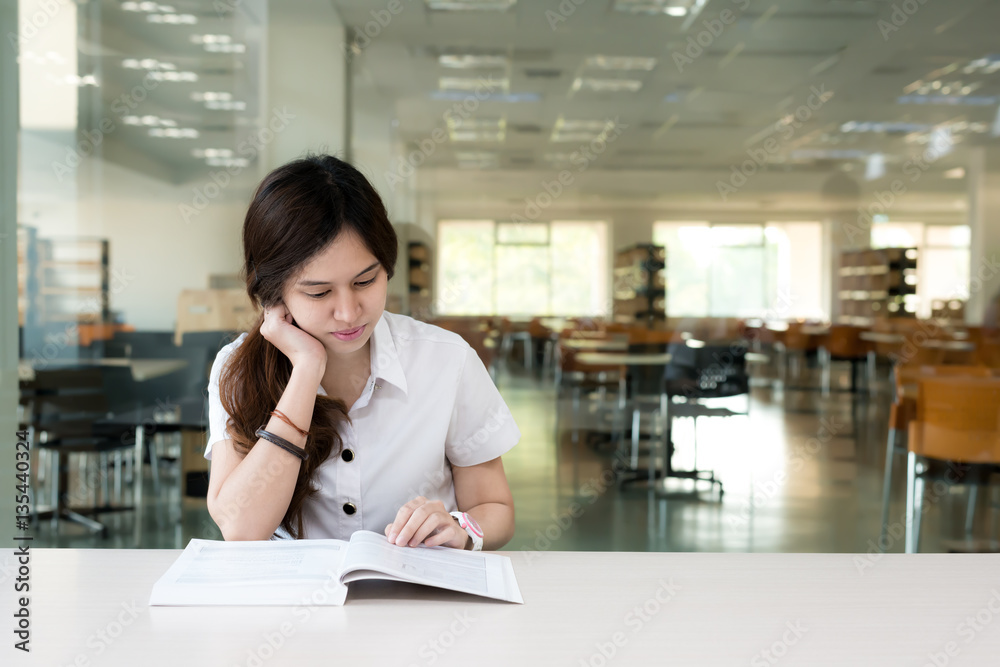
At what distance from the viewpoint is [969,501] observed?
4152 millimetres

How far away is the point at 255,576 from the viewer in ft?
3.41

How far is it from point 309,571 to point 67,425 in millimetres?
3529

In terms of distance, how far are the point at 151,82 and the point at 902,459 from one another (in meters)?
4.15

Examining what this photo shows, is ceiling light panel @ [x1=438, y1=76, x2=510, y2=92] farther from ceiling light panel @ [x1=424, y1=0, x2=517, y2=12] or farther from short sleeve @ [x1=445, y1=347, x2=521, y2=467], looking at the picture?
short sleeve @ [x1=445, y1=347, x2=521, y2=467]

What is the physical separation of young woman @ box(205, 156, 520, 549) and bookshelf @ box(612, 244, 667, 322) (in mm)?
2737

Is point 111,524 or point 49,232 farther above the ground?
point 49,232

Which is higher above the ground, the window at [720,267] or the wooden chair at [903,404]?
the window at [720,267]

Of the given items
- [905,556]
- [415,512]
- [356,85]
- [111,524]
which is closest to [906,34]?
[356,85]

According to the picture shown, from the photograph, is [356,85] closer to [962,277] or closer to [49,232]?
[49,232]

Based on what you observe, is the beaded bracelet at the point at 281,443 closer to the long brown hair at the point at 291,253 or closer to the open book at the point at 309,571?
the long brown hair at the point at 291,253

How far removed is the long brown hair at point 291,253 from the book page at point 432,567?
314 millimetres

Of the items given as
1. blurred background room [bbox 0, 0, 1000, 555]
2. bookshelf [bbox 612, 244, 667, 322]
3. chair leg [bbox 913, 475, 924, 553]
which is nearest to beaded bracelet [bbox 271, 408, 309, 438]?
blurred background room [bbox 0, 0, 1000, 555]

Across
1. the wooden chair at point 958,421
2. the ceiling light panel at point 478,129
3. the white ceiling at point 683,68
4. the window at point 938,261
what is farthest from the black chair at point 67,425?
the window at point 938,261

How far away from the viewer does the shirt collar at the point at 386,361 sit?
4.73ft
